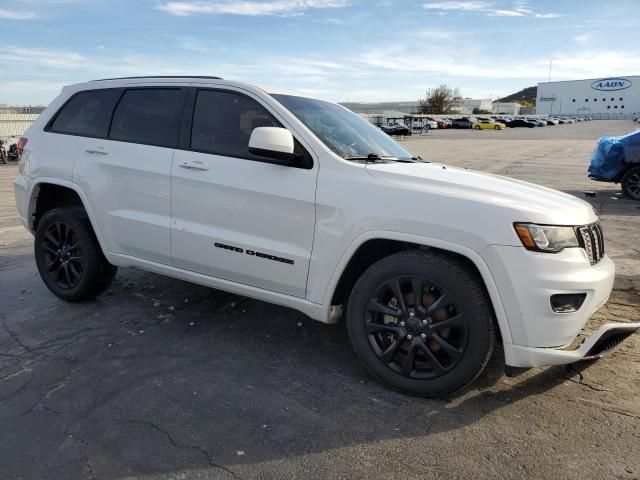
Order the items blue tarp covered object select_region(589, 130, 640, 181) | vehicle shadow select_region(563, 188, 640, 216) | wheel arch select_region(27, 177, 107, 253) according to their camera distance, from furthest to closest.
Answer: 1. blue tarp covered object select_region(589, 130, 640, 181)
2. vehicle shadow select_region(563, 188, 640, 216)
3. wheel arch select_region(27, 177, 107, 253)

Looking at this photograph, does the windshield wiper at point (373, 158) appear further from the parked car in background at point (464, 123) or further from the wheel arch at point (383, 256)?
the parked car in background at point (464, 123)

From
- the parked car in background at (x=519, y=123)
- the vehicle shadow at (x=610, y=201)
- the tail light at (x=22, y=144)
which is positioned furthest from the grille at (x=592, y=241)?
the parked car in background at (x=519, y=123)

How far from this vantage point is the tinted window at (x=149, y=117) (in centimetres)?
400

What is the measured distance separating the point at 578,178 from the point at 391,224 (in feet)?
44.2

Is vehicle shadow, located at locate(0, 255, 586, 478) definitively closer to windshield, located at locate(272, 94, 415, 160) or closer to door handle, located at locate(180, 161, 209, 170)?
door handle, located at locate(180, 161, 209, 170)

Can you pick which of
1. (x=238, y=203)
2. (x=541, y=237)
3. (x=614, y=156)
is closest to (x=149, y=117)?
(x=238, y=203)

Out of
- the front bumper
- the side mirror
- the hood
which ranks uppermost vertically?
the side mirror

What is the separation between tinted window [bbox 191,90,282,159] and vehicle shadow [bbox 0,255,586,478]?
1.44 metres

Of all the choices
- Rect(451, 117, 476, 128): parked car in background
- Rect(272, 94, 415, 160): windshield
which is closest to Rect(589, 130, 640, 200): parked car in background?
Rect(272, 94, 415, 160): windshield

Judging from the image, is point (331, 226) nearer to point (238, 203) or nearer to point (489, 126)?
point (238, 203)

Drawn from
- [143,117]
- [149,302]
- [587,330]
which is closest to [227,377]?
[149,302]

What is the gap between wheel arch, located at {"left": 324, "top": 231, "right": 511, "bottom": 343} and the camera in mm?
2852

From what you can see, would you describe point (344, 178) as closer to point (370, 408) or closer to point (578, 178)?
point (370, 408)

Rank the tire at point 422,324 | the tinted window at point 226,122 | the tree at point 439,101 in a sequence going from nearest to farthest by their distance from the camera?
the tire at point 422,324, the tinted window at point 226,122, the tree at point 439,101
